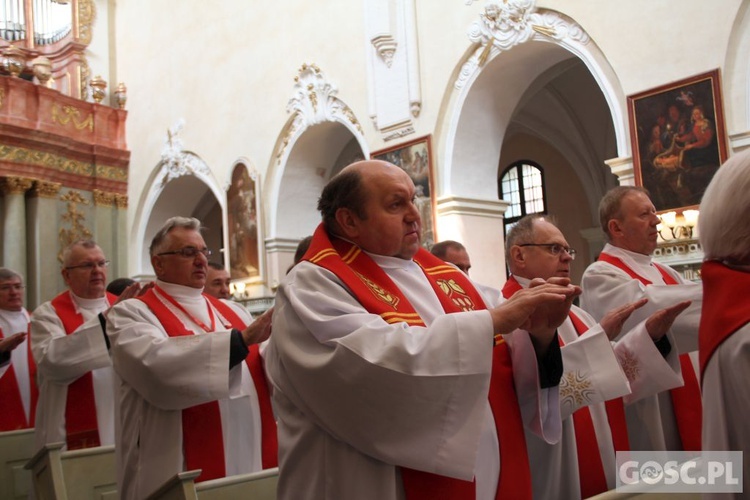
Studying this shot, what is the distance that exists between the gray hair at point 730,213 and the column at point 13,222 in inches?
578

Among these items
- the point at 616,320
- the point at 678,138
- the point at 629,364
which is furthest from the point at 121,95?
the point at 616,320

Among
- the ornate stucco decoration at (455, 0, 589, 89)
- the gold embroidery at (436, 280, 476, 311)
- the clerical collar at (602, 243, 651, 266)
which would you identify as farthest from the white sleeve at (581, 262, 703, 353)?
the ornate stucco decoration at (455, 0, 589, 89)

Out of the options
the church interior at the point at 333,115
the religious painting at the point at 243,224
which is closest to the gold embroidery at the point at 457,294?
the church interior at the point at 333,115

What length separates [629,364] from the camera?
3400mm

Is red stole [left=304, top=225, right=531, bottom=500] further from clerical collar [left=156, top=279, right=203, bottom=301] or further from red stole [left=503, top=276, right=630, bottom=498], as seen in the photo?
clerical collar [left=156, top=279, right=203, bottom=301]

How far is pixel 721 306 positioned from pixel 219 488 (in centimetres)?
197

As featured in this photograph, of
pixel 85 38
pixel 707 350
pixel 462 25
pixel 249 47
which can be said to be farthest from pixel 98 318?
pixel 85 38

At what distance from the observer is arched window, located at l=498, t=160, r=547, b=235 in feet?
55.7

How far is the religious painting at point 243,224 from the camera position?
13.8 meters

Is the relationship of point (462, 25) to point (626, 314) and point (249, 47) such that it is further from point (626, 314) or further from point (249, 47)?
point (626, 314)

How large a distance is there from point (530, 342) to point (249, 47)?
12614 millimetres

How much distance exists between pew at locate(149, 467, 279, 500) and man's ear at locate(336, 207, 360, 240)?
107cm

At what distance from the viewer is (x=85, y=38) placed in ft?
56.7

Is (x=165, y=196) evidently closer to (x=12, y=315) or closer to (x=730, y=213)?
(x=12, y=315)
